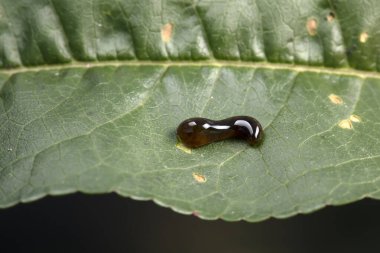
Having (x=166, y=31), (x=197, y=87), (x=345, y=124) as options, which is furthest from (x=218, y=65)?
(x=345, y=124)

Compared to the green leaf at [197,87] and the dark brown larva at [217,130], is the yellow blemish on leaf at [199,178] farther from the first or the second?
the dark brown larva at [217,130]

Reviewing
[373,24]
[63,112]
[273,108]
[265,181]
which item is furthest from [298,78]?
[63,112]

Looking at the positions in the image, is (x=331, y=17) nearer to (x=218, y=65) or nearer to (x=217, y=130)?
(x=218, y=65)

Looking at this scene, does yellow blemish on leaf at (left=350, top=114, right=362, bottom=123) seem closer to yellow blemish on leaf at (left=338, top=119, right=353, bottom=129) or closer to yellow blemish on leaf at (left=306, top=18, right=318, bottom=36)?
yellow blemish on leaf at (left=338, top=119, right=353, bottom=129)

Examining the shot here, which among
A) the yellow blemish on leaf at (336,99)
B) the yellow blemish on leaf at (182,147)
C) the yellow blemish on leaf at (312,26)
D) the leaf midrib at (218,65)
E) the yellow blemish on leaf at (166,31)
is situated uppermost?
the yellow blemish on leaf at (166,31)

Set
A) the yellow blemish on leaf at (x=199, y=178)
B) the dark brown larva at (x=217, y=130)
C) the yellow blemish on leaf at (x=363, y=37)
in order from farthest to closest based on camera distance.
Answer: the yellow blemish on leaf at (x=363, y=37) < the dark brown larva at (x=217, y=130) < the yellow blemish on leaf at (x=199, y=178)

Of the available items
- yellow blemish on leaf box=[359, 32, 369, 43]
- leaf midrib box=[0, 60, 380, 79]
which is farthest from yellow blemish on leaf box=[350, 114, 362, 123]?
yellow blemish on leaf box=[359, 32, 369, 43]

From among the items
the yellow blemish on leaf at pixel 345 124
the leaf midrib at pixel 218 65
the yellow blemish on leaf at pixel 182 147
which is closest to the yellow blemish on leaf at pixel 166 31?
the leaf midrib at pixel 218 65
